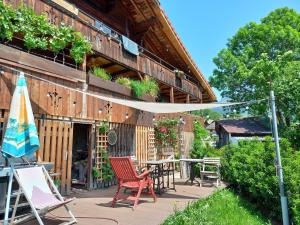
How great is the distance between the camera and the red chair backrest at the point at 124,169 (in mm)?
5438

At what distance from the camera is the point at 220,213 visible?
241 inches

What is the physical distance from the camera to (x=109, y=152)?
8.28 m

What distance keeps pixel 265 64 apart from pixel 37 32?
1736 cm

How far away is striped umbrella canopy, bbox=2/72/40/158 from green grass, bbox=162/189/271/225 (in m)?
2.39

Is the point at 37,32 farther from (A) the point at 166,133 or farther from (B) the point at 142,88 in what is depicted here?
(A) the point at 166,133

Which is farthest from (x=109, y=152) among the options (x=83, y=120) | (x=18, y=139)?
(x=18, y=139)

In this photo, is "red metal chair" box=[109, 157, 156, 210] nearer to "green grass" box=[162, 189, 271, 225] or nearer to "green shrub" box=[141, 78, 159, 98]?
→ "green grass" box=[162, 189, 271, 225]

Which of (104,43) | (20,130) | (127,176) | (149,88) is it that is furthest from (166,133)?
(20,130)

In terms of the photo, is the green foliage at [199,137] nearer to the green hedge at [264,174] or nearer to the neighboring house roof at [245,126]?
the green hedge at [264,174]

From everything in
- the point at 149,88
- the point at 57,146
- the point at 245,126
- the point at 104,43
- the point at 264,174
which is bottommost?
the point at 264,174

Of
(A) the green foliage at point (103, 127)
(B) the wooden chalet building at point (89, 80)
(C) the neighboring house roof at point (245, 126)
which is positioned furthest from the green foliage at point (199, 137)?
(C) the neighboring house roof at point (245, 126)

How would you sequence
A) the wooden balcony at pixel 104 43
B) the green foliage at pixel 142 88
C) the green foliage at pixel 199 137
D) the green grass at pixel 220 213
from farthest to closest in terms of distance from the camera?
1. the green foliage at pixel 199 137
2. the green foliage at pixel 142 88
3. the wooden balcony at pixel 104 43
4. the green grass at pixel 220 213

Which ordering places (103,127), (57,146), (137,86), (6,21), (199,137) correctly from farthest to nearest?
(199,137)
(137,86)
(103,127)
(57,146)
(6,21)

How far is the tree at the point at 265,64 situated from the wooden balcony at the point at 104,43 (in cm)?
879
